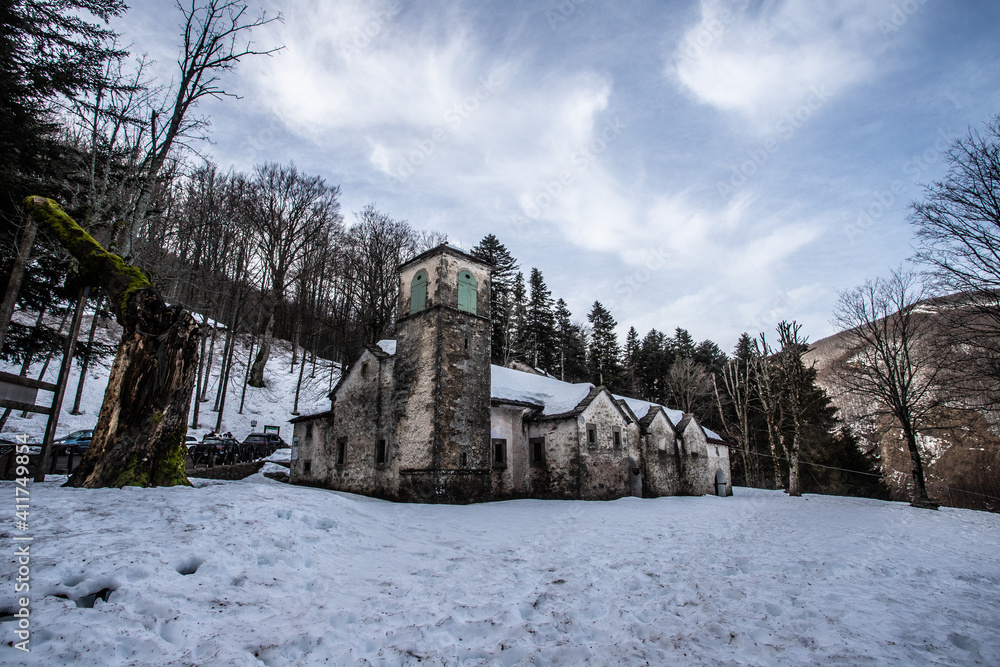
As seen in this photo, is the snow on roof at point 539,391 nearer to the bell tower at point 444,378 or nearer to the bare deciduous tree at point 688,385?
the bell tower at point 444,378

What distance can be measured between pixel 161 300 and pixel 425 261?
35.0ft

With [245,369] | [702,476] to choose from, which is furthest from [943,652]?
[245,369]

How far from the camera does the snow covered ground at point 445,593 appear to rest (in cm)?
406

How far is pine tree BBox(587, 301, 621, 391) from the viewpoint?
46.3 m

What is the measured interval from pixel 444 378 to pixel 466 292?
3.92 m

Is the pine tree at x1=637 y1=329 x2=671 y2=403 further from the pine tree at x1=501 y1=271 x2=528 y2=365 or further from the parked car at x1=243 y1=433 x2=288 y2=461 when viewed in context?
the parked car at x1=243 y1=433 x2=288 y2=461

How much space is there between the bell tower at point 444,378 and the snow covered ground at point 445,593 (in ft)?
21.0

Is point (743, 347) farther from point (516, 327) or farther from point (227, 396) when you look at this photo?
point (227, 396)

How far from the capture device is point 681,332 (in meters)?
53.7

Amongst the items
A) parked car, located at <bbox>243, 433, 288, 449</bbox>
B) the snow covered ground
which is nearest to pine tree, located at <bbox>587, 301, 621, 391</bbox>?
parked car, located at <bbox>243, 433, 288, 449</bbox>

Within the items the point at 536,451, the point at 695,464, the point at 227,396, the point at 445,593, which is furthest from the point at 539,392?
the point at 227,396

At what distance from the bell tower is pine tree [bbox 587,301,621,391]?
29.4 m

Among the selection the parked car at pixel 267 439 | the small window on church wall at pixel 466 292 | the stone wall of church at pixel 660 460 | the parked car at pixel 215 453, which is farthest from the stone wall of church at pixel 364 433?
the stone wall of church at pixel 660 460

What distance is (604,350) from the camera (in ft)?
157
